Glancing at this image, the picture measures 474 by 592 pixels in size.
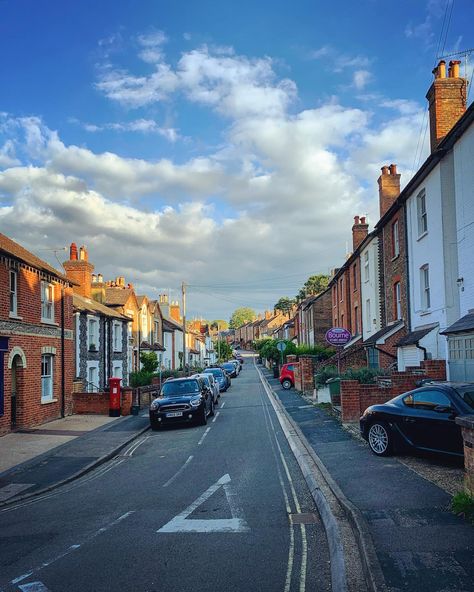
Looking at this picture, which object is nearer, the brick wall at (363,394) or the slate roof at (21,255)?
the brick wall at (363,394)

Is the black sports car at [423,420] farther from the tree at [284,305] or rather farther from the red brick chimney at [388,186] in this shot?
the tree at [284,305]

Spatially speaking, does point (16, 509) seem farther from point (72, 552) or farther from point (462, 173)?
point (462, 173)

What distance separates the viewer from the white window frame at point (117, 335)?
33344mm

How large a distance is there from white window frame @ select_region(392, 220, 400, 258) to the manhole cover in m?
17.0

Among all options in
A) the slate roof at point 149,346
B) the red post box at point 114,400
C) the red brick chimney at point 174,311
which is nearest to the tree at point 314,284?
the red brick chimney at point 174,311

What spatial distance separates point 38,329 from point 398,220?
591 inches

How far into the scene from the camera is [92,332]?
2981cm

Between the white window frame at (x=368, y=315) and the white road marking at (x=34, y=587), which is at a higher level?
the white window frame at (x=368, y=315)

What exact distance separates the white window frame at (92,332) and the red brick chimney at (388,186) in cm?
1680

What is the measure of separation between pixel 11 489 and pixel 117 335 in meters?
24.1

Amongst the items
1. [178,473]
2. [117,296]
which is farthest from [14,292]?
[117,296]

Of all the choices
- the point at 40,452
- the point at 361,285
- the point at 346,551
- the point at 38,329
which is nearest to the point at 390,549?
the point at 346,551

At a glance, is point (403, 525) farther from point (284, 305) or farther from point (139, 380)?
point (284, 305)

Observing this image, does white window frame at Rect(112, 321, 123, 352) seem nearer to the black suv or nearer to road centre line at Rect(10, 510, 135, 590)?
the black suv
